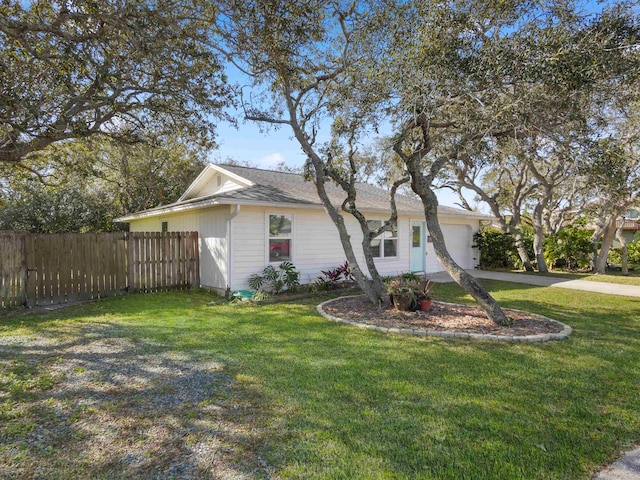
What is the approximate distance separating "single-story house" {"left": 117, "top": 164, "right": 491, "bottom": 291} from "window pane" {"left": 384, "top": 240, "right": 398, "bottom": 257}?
0.12 feet

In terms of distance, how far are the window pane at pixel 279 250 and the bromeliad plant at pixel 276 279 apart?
218mm

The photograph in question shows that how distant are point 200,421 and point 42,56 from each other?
590cm

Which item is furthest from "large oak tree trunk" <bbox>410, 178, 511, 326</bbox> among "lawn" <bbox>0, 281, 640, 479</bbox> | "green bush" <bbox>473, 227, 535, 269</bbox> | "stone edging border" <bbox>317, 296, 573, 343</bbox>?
"green bush" <bbox>473, 227, 535, 269</bbox>

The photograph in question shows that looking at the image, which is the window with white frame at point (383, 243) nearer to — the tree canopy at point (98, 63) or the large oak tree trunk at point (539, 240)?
the tree canopy at point (98, 63)

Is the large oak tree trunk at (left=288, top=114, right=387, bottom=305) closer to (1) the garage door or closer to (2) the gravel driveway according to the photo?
(2) the gravel driveway

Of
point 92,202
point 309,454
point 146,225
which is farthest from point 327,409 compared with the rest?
point 92,202

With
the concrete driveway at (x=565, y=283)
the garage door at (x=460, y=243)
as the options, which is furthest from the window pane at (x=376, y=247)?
the garage door at (x=460, y=243)

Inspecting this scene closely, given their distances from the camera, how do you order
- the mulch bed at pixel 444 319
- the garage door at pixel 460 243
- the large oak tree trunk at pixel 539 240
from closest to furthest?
the mulch bed at pixel 444 319
the garage door at pixel 460 243
the large oak tree trunk at pixel 539 240

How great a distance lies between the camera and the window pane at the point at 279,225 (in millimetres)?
9805

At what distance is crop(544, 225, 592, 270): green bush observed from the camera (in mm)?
16422

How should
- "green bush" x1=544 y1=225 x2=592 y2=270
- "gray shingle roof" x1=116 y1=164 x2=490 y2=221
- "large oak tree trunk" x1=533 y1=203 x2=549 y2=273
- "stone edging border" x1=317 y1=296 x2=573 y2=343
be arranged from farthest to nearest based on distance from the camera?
"green bush" x1=544 y1=225 x2=592 y2=270 → "large oak tree trunk" x1=533 y1=203 x2=549 y2=273 → "gray shingle roof" x1=116 y1=164 x2=490 y2=221 → "stone edging border" x1=317 y1=296 x2=573 y2=343

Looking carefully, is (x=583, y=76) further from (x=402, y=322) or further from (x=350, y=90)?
(x=402, y=322)

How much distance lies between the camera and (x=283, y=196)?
10031 mm

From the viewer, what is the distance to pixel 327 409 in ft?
10.4
